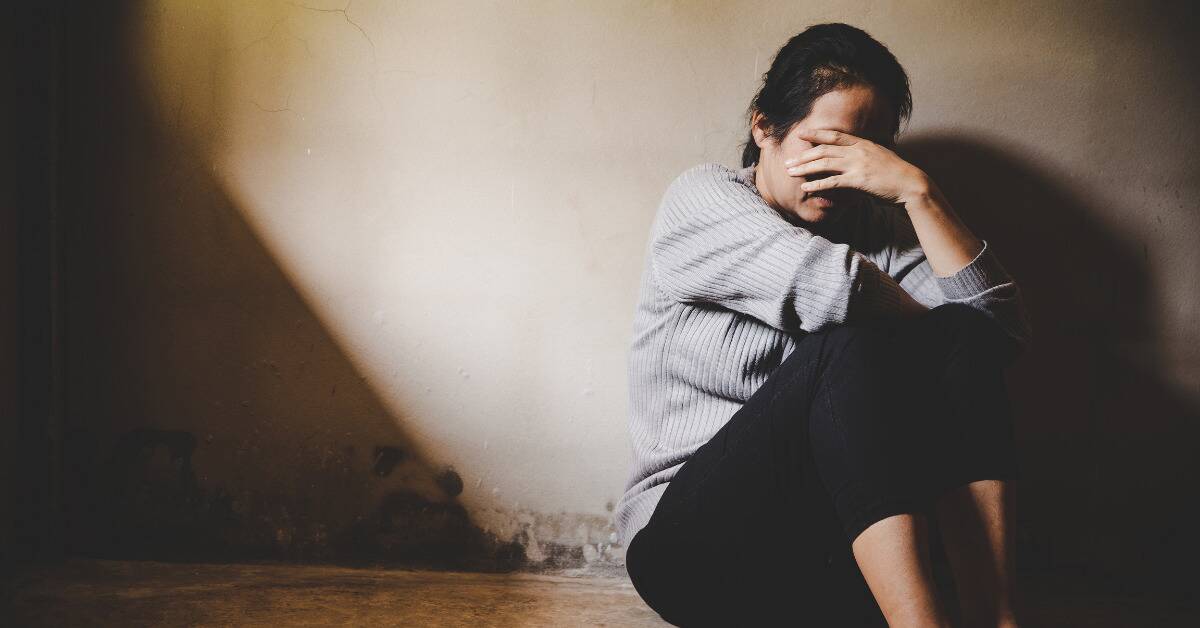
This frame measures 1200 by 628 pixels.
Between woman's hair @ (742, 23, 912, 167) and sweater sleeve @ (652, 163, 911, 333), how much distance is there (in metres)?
0.12

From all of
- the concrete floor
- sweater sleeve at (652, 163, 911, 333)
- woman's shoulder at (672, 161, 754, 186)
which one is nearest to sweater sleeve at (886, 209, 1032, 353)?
sweater sleeve at (652, 163, 911, 333)

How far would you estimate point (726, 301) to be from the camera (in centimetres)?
93

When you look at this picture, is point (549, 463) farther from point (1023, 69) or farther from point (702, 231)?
point (1023, 69)

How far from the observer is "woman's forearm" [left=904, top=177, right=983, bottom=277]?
0.94 m

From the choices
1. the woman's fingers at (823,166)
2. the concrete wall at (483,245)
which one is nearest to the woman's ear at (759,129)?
the woman's fingers at (823,166)

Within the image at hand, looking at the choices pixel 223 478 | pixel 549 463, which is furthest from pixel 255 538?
pixel 549 463

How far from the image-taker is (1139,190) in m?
1.29

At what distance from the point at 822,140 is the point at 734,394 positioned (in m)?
0.38

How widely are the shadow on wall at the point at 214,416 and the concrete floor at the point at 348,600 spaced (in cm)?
6

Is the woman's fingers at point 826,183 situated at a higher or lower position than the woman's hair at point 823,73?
lower

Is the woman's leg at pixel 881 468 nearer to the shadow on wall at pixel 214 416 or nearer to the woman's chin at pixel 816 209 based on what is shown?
the woman's chin at pixel 816 209

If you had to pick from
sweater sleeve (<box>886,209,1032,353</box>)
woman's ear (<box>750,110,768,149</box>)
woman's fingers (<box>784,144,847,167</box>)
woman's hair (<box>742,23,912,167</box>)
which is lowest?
sweater sleeve (<box>886,209,1032,353</box>)

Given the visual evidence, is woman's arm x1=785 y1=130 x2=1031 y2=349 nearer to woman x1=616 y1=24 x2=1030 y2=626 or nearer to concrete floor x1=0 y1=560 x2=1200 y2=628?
woman x1=616 y1=24 x2=1030 y2=626

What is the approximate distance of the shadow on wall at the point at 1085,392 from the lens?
1306 mm
